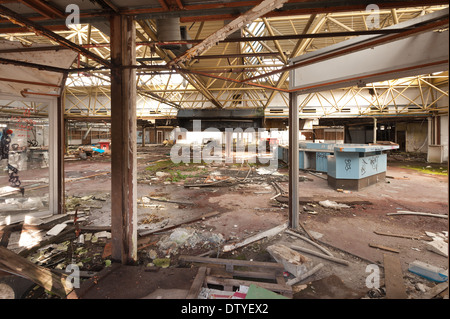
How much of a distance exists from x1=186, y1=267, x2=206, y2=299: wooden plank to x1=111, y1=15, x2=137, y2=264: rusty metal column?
1.25 meters

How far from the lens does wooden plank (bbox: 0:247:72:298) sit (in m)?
2.64

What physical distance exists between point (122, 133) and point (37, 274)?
220cm

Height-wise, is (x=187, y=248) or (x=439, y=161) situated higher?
(x=439, y=161)

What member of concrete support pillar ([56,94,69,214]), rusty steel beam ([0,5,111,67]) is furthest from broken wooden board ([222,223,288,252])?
concrete support pillar ([56,94,69,214])

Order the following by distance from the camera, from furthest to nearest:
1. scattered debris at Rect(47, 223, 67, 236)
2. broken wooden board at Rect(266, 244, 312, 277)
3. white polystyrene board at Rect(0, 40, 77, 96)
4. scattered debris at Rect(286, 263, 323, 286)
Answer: scattered debris at Rect(47, 223, 67, 236), white polystyrene board at Rect(0, 40, 77, 96), broken wooden board at Rect(266, 244, 312, 277), scattered debris at Rect(286, 263, 323, 286)

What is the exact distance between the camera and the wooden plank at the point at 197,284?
8.26ft

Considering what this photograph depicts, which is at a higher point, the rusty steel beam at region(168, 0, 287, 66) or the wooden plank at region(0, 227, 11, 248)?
the rusty steel beam at region(168, 0, 287, 66)

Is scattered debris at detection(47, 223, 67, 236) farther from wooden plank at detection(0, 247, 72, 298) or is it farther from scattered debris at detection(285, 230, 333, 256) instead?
scattered debris at detection(285, 230, 333, 256)

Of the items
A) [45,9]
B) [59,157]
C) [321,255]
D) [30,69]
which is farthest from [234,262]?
[30,69]

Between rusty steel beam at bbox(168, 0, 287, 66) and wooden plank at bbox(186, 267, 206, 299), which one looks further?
wooden plank at bbox(186, 267, 206, 299)

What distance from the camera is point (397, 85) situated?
43.7 ft

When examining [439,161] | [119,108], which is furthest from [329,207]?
[439,161]
